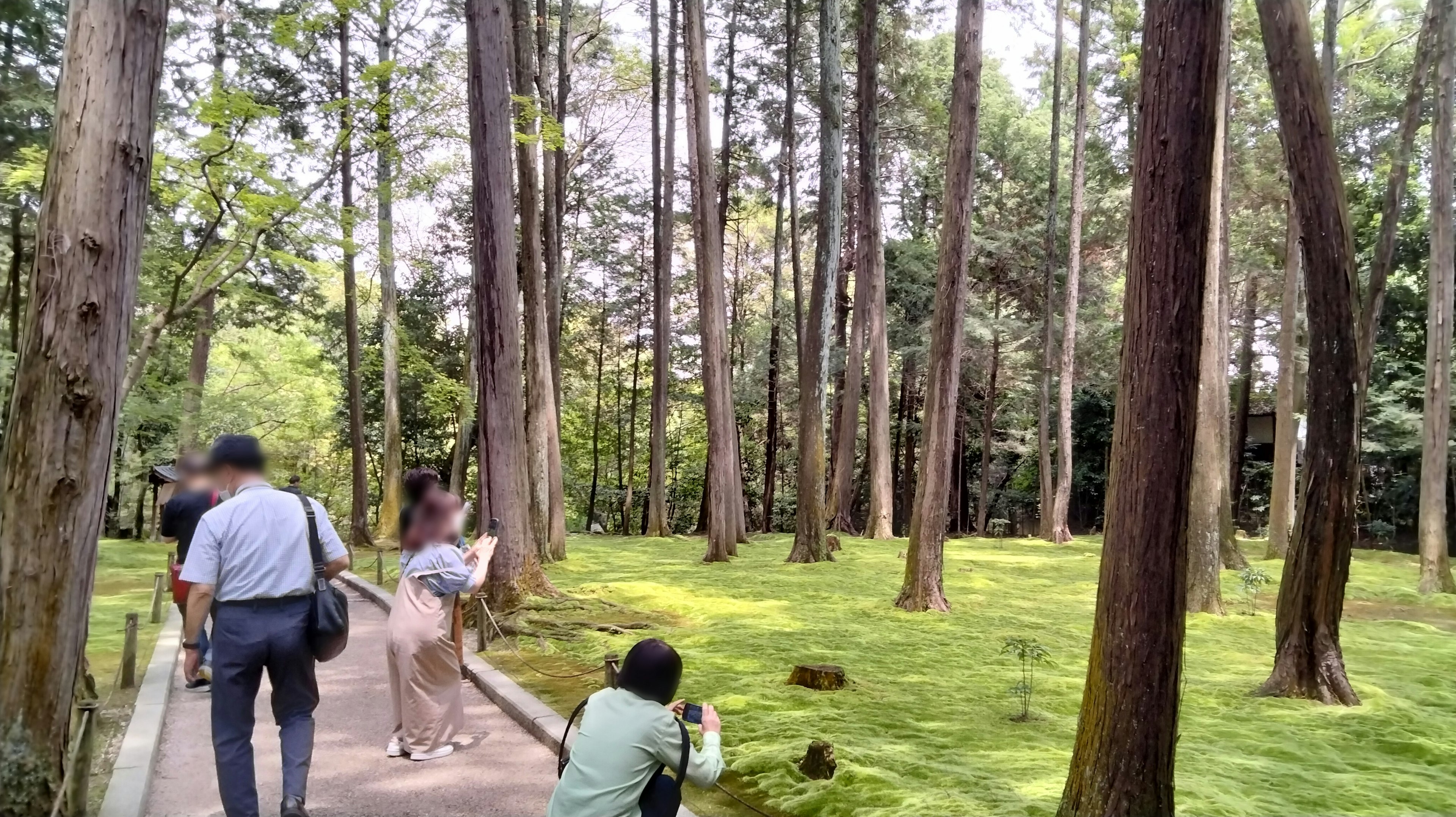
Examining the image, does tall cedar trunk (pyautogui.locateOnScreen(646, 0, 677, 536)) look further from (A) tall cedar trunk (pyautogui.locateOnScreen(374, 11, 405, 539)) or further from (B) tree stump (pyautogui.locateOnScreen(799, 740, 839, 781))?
(B) tree stump (pyautogui.locateOnScreen(799, 740, 839, 781))

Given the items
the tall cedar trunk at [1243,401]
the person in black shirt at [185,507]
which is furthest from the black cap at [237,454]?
the tall cedar trunk at [1243,401]

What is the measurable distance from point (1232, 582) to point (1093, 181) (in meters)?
16.7

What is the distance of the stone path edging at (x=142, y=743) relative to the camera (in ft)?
14.3

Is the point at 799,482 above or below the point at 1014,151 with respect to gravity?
below

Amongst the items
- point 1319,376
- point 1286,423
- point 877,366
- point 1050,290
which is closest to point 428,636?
point 1319,376

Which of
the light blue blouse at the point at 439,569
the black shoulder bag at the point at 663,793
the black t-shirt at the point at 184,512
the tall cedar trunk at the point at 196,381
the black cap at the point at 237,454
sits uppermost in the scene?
the tall cedar trunk at the point at 196,381

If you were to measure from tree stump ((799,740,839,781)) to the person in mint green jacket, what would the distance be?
176 cm

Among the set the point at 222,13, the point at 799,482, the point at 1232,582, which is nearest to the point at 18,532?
the point at 799,482

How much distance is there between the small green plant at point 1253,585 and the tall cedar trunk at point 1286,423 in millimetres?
4960

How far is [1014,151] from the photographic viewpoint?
A: 28391mm

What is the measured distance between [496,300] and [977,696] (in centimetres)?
642

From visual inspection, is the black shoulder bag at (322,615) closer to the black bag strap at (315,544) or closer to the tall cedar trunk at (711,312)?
the black bag strap at (315,544)

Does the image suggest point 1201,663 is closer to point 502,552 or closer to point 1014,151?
point 502,552

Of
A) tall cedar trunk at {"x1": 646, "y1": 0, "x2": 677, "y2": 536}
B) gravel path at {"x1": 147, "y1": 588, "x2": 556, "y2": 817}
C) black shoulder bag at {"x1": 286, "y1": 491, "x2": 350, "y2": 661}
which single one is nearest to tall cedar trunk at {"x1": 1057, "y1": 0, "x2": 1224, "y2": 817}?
gravel path at {"x1": 147, "y1": 588, "x2": 556, "y2": 817}
